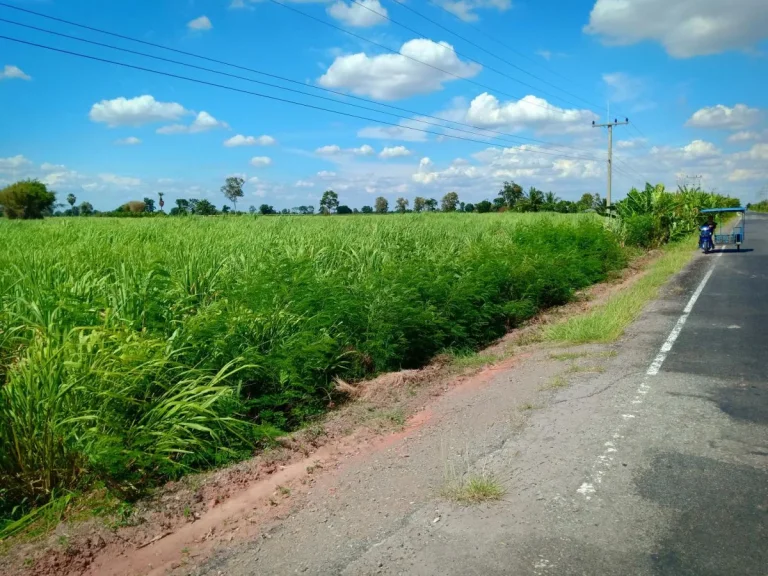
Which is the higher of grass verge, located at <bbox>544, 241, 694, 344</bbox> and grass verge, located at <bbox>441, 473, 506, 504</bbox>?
grass verge, located at <bbox>544, 241, 694, 344</bbox>

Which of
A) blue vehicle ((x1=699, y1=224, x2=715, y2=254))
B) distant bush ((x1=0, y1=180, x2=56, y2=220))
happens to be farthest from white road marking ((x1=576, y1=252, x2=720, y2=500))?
distant bush ((x1=0, y1=180, x2=56, y2=220))

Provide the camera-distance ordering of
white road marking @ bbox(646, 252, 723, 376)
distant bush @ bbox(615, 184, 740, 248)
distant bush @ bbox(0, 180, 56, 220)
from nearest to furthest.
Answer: white road marking @ bbox(646, 252, 723, 376), distant bush @ bbox(615, 184, 740, 248), distant bush @ bbox(0, 180, 56, 220)

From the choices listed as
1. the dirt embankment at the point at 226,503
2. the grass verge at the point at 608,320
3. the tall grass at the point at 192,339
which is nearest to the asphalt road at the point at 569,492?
the dirt embankment at the point at 226,503

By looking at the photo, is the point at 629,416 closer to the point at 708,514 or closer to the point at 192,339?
the point at 708,514

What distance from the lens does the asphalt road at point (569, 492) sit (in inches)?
128

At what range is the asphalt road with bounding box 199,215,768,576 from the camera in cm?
325

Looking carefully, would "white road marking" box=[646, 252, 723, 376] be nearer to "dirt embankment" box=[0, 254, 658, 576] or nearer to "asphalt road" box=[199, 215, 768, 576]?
"asphalt road" box=[199, 215, 768, 576]

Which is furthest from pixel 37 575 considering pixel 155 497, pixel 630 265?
pixel 630 265

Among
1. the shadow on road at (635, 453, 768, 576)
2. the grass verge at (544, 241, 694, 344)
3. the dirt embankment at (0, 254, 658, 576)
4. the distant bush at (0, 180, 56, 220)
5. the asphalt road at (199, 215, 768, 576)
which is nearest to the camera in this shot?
the shadow on road at (635, 453, 768, 576)

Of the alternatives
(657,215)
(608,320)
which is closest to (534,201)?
(657,215)

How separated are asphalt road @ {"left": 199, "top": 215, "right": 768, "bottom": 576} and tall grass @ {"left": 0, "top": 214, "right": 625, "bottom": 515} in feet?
4.87

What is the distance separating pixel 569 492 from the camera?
13.0ft

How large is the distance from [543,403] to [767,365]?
11.1ft

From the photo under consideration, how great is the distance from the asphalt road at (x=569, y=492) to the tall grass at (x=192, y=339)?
1.49 metres
